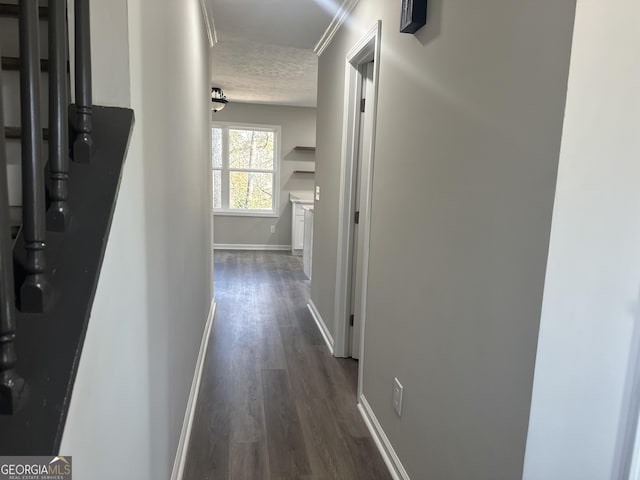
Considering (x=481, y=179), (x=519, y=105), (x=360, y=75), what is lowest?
(x=481, y=179)

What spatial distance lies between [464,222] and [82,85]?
43.6 inches

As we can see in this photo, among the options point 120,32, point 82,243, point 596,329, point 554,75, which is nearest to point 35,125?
point 82,243

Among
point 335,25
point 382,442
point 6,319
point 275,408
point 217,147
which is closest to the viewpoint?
point 6,319

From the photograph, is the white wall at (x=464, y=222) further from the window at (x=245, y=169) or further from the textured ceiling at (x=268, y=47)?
the window at (x=245, y=169)

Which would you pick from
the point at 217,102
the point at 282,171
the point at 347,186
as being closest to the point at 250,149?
the point at 282,171

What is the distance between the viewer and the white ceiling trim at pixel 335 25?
271cm

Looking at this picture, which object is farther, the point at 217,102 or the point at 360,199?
the point at 217,102

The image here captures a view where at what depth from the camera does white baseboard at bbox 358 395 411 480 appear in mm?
1833

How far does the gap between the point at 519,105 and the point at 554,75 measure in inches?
5.0

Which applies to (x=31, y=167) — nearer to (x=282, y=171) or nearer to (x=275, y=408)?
(x=275, y=408)

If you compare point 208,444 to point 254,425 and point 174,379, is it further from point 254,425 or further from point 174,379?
point 174,379

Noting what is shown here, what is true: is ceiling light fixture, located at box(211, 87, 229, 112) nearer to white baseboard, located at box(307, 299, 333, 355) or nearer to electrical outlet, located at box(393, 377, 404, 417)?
white baseboard, located at box(307, 299, 333, 355)

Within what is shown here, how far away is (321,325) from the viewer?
11.9ft

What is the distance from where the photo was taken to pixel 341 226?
298cm
